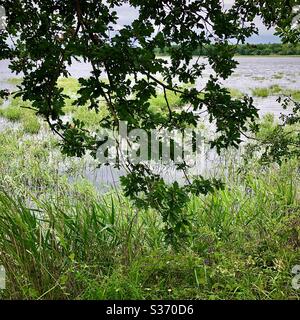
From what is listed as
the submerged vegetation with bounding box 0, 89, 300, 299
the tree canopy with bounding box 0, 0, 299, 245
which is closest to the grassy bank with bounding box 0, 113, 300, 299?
the submerged vegetation with bounding box 0, 89, 300, 299

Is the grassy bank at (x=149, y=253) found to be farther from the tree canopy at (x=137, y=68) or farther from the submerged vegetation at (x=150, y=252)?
the tree canopy at (x=137, y=68)

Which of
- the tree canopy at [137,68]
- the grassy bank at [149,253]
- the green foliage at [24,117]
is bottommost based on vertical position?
the grassy bank at [149,253]

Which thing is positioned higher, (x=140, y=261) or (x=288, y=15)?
(x=288, y=15)

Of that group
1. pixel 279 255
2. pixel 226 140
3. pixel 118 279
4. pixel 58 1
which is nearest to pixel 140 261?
pixel 118 279

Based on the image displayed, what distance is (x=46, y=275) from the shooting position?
2574 millimetres

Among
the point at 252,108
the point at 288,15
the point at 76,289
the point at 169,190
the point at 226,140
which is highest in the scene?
the point at 288,15

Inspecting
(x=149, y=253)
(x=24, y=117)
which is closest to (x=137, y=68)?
(x=149, y=253)

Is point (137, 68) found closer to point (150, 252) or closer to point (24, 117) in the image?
point (150, 252)

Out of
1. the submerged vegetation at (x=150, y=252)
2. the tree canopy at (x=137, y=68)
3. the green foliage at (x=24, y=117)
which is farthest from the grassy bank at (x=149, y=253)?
the green foliage at (x=24, y=117)

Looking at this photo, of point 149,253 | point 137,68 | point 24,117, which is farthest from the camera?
point 24,117

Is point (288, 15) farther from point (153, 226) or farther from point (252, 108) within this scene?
point (153, 226)
